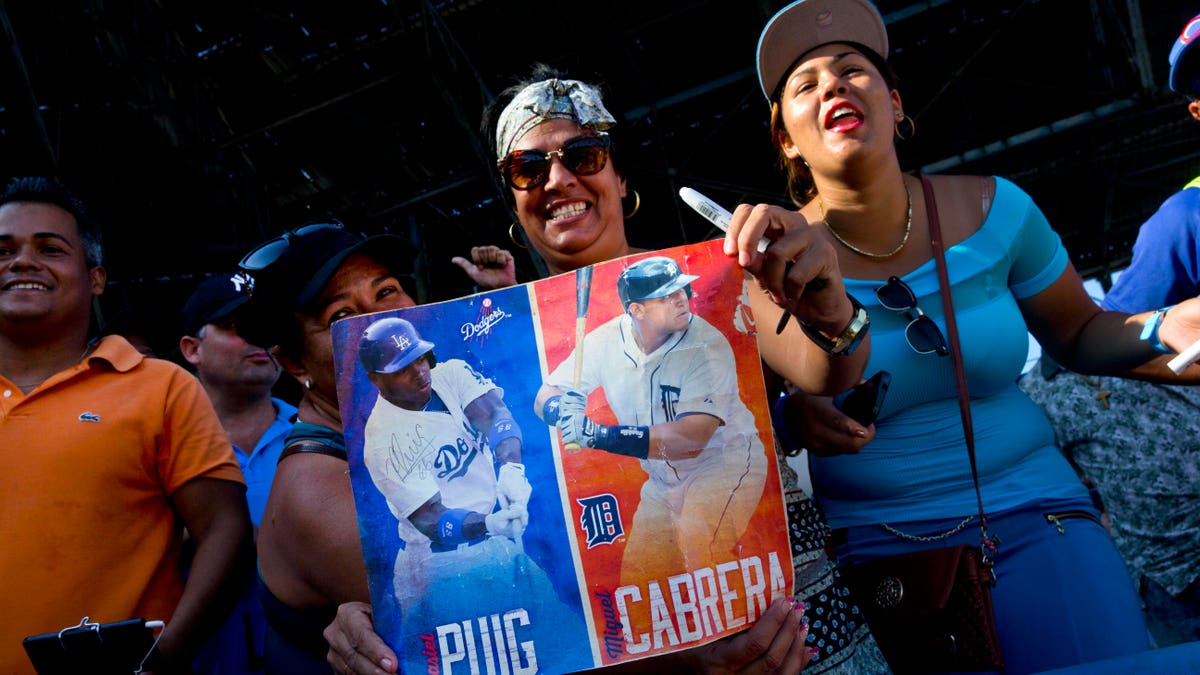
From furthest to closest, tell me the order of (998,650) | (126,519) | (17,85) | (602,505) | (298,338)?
1. (17,85)
2. (126,519)
3. (298,338)
4. (998,650)
5. (602,505)

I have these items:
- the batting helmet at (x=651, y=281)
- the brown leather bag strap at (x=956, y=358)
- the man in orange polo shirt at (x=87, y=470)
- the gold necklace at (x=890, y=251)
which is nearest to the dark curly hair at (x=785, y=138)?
the gold necklace at (x=890, y=251)

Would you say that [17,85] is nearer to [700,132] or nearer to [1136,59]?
[700,132]

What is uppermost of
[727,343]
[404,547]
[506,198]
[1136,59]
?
[1136,59]

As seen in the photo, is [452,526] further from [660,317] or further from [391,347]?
[660,317]

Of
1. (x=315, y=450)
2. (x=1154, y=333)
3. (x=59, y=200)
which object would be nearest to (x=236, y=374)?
(x=59, y=200)

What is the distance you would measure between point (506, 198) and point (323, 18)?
5721mm

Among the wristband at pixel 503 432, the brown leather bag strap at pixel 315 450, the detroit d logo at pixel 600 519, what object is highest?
the brown leather bag strap at pixel 315 450

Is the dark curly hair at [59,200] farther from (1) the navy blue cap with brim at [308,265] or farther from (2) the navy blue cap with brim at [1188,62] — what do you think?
(2) the navy blue cap with brim at [1188,62]

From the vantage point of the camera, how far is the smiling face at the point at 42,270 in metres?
2.29

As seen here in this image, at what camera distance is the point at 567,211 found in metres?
1.65

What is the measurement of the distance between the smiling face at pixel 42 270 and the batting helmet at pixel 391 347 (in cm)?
158

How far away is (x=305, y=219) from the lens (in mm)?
8094

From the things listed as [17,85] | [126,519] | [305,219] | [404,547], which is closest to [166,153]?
[17,85]

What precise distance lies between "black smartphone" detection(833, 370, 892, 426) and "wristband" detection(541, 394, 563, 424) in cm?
53
